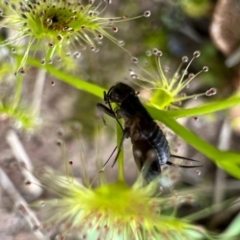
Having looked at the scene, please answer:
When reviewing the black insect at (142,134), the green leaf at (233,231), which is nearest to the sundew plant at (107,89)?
the green leaf at (233,231)

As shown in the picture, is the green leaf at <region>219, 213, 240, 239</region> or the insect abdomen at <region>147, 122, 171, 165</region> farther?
the green leaf at <region>219, 213, 240, 239</region>

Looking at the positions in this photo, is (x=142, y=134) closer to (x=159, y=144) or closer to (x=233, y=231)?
(x=159, y=144)

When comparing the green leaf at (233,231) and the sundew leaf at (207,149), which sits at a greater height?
the sundew leaf at (207,149)

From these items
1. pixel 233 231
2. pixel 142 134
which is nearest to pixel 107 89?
pixel 142 134

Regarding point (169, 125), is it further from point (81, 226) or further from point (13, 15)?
point (13, 15)

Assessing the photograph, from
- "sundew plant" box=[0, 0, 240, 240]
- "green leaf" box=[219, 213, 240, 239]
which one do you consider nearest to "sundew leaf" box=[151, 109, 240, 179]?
"sundew plant" box=[0, 0, 240, 240]

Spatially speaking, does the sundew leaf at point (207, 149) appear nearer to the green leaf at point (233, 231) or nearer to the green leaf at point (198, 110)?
the green leaf at point (198, 110)

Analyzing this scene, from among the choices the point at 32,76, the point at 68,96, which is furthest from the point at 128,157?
the point at 32,76

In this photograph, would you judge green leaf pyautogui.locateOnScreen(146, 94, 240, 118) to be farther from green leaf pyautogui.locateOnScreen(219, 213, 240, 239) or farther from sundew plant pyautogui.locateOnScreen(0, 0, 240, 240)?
green leaf pyautogui.locateOnScreen(219, 213, 240, 239)

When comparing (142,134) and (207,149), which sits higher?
(142,134)
